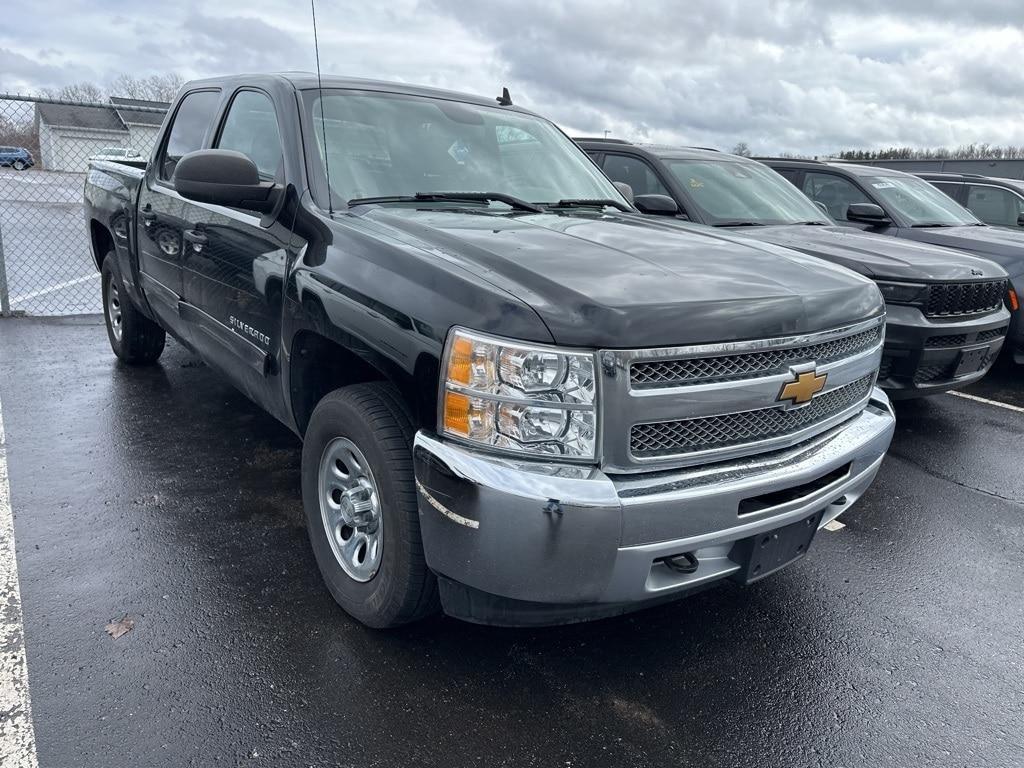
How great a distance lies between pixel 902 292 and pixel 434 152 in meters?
3.23

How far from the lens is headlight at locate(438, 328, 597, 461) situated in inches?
83.7

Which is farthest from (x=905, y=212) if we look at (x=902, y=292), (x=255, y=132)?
(x=255, y=132)

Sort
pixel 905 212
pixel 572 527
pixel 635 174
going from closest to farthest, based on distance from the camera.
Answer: pixel 572 527 < pixel 635 174 < pixel 905 212

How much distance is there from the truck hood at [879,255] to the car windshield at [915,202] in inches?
61.5

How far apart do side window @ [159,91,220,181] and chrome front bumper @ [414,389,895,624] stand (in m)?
2.91

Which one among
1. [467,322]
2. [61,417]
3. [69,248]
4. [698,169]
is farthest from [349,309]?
[69,248]

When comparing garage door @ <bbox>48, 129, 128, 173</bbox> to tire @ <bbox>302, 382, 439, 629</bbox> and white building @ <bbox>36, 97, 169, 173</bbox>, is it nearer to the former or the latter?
white building @ <bbox>36, 97, 169, 173</bbox>

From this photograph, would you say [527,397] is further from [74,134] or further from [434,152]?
[74,134]

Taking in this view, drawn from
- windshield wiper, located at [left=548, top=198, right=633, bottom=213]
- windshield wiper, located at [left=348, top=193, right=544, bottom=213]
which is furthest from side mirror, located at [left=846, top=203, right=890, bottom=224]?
windshield wiper, located at [left=348, top=193, right=544, bottom=213]

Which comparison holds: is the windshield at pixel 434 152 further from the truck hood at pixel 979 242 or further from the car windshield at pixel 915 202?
the car windshield at pixel 915 202

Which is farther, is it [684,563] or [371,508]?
[371,508]

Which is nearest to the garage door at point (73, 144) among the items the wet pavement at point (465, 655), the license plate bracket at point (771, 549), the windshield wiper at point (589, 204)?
the wet pavement at point (465, 655)

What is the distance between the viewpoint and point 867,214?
695 centimetres

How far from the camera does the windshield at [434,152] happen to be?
10.7 feet
